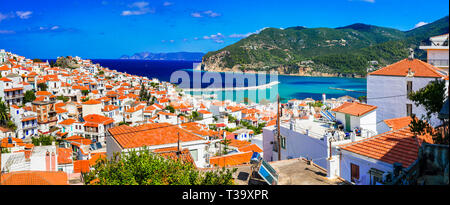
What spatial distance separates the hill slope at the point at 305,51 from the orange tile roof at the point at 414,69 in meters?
49.1

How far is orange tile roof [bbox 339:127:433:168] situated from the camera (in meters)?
3.60

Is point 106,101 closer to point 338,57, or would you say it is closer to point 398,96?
point 398,96

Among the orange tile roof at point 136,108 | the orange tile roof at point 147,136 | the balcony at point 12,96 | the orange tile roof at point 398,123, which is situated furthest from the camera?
the orange tile roof at point 136,108

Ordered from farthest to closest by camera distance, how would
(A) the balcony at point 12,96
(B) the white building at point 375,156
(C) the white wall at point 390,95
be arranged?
(A) the balcony at point 12,96
(C) the white wall at point 390,95
(B) the white building at point 375,156

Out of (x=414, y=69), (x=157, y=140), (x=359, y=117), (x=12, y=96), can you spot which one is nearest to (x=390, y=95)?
(x=414, y=69)

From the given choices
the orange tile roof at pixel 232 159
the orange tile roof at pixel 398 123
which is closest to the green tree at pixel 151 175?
the orange tile roof at pixel 398 123

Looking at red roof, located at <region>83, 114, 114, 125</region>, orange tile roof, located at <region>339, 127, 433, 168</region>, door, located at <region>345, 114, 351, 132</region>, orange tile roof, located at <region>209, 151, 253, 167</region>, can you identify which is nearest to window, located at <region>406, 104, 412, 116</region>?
door, located at <region>345, 114, 351, 132</region>

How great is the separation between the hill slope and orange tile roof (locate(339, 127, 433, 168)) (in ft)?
169

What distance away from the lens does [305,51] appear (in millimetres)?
74375

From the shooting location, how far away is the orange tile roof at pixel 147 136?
6.46 meters

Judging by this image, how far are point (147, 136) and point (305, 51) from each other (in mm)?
71298

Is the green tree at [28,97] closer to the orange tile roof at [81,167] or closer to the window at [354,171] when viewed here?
the orange tile roof at [81,167]
